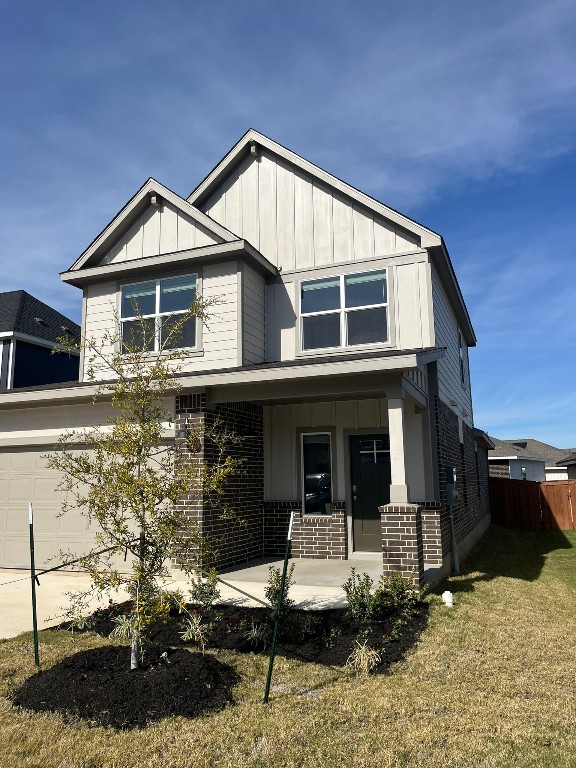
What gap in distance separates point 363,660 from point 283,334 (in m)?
7.75

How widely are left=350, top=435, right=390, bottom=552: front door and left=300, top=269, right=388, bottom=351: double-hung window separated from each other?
217 centimetres

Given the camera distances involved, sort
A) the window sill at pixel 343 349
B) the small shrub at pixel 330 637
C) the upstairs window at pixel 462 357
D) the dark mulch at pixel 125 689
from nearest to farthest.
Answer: the dark mulch at pixel 125 689, the small shrub at pixel 330 637, the window sill at pixel 343 349, the upstairs window at pixel 462 357

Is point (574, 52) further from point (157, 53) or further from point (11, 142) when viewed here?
point (11, 142)

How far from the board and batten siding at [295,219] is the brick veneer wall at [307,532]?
209 inches

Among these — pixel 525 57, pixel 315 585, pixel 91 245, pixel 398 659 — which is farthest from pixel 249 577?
pixel 525 57

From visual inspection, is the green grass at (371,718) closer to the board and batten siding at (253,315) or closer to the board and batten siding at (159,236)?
the board and batten siding at (253,315)

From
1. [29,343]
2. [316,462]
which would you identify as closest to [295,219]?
[316,462]

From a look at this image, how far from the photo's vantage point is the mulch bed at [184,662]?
458cm

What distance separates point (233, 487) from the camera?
10883mm

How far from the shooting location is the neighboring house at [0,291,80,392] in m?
21.5

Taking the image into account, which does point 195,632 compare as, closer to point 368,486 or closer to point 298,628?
point 298,628

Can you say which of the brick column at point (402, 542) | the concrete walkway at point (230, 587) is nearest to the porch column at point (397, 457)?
the brick column at point (402, 542)

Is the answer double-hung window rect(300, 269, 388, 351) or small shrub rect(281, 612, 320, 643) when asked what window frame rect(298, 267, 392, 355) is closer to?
double-hung window rect(300, 269, 388, 351)

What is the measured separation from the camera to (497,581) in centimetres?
995
